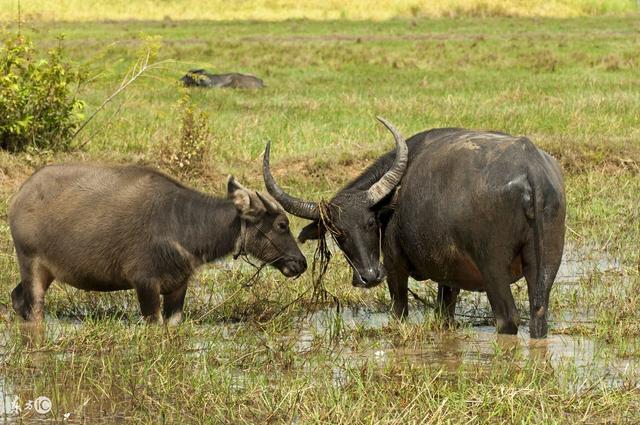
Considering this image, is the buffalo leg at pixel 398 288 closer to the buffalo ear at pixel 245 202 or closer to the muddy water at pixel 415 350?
the muddy water at pixel 415 350

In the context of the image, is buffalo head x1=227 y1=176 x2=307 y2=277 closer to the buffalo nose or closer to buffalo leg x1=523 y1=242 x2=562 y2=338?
the buffalo nose

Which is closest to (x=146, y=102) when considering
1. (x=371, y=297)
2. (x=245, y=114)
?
(x=245, y=114)

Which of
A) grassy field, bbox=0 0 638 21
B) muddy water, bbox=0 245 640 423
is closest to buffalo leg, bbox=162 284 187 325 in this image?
muddy water, bbox=0 245 640 423

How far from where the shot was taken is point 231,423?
4484 mm

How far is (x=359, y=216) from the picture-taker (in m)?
6.21

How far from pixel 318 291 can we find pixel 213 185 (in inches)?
150

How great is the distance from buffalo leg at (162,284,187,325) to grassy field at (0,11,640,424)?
134 millimetres

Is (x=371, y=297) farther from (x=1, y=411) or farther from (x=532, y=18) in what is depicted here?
(x=532, y=18)

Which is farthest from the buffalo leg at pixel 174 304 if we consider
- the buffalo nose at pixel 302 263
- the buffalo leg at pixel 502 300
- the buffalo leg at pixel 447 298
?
the buffalo leg at pixel 502 300

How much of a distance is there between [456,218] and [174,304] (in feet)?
5.65

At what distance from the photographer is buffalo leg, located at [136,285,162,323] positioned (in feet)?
20.1

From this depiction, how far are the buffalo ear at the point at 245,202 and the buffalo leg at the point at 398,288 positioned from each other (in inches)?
33.4

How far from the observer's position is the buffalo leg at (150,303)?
20.1 ft

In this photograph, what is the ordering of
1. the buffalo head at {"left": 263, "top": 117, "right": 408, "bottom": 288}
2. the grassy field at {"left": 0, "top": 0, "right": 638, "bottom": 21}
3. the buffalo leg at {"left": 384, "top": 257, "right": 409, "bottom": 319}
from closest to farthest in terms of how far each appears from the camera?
the buffalo head at {"left": 263, "top": 117, "right": 408, "bottom": 288}, the buffalo leg at {"left": 384, "top": 257, "right": 409, "bottom": 319}, the grassy field at {"left": 0, "top": 0, "right": 638, "bottom": 21}
